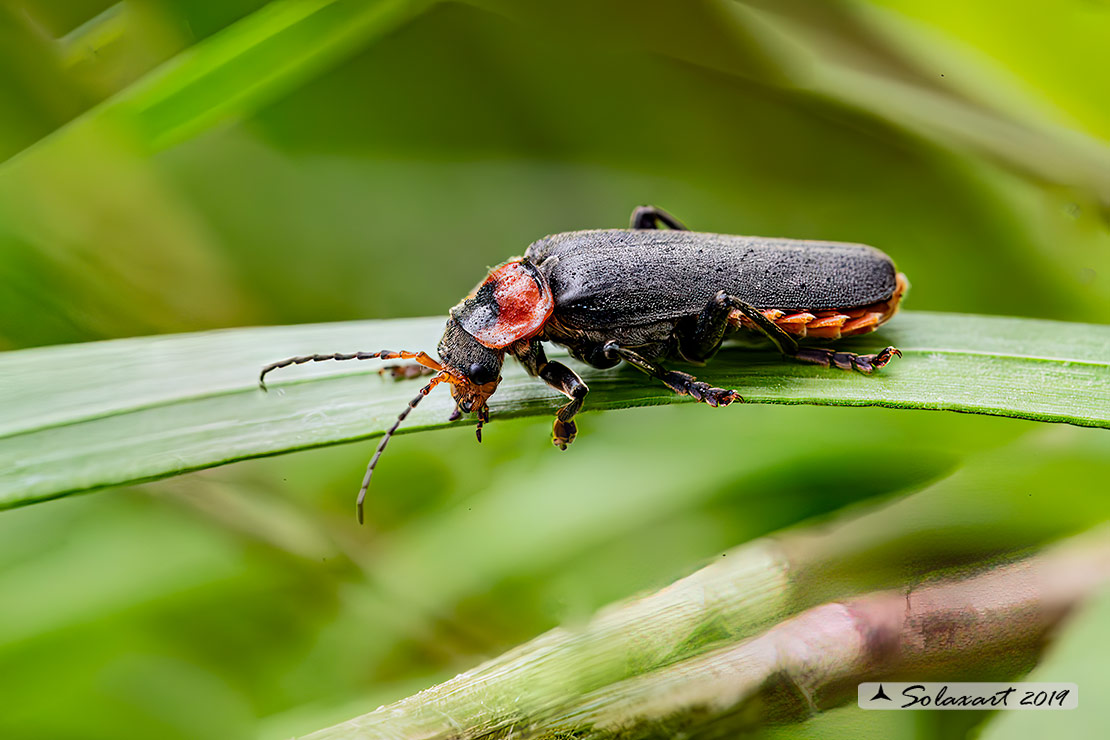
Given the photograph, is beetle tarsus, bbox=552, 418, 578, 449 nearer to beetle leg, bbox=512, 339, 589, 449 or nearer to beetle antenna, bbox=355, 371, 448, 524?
beetle leg, bbox=512, 339, 589, 449

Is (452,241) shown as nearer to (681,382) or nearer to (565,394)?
(565,394)

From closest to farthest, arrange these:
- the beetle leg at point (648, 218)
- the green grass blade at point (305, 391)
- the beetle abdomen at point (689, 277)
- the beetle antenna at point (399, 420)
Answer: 1. the green grass blade at point (305, 391)
2. the beetle antenna at point (399, 420)
3. the beetle abdomen at point (689, 277)
4. the beetle leg at point (648, 218)

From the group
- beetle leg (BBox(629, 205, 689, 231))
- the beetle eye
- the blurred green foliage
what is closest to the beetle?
the beetle eye

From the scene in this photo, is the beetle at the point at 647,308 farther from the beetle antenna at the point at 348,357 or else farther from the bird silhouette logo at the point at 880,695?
the bird silhouette logo at the point at 880,695

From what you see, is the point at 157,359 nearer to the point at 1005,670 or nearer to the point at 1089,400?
the point at 1005,670

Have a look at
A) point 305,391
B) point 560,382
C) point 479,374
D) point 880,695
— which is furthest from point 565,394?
point 880,695

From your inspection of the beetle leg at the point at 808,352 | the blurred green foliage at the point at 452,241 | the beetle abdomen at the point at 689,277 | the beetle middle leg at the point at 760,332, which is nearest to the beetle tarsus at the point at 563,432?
the blurred green foliage at the point at 452,241
